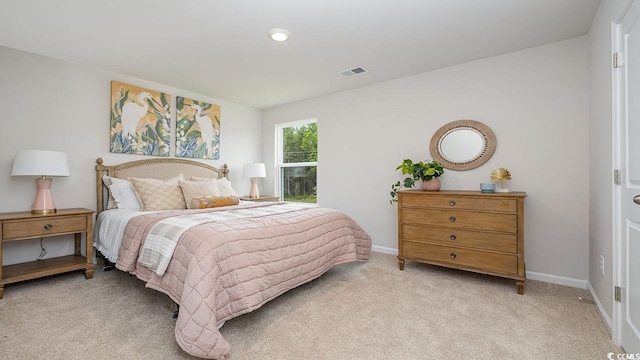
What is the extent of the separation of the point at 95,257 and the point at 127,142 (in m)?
1.38

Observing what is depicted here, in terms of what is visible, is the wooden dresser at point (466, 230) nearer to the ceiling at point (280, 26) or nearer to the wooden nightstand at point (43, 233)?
the ceiling at point (280, 26)

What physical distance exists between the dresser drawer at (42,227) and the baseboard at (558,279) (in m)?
4.44

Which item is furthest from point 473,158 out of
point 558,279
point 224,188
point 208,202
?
point 224,188

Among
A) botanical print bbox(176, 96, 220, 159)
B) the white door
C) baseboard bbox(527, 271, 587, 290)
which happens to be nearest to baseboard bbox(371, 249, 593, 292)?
baseboard bbox(527, 271, 587, 290)

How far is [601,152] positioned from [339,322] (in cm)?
224

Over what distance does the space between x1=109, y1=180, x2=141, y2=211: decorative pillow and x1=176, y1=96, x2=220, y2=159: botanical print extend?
2.93 ft

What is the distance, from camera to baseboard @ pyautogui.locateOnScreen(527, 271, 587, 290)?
253 centimetres

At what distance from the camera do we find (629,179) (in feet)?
4.96

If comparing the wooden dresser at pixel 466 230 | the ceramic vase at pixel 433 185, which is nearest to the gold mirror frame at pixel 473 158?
the ceramic vase at pixel 433 185

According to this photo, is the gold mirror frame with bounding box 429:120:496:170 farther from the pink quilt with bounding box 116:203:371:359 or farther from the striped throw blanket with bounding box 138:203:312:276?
the striped throw blanket with bounding box 138:203:312:276

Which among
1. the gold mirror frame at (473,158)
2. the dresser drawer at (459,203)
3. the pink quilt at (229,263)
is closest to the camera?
the pink quilt at (229,263)

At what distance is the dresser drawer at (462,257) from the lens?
2.46 meters

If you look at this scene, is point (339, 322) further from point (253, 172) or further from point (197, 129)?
point (197, 129)

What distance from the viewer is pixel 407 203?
3.01 m
